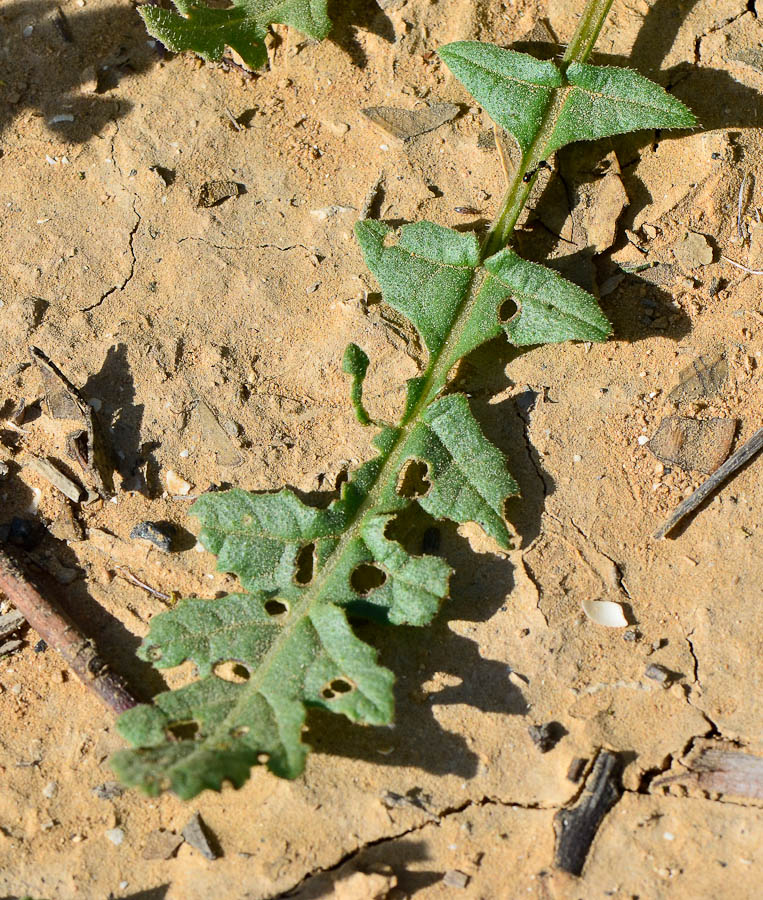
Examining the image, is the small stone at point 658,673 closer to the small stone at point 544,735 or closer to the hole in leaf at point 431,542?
the small stone at point 544,735

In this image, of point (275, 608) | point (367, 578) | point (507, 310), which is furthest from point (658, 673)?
point (507, 310)

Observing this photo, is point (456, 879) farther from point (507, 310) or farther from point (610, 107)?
point (610, 107)

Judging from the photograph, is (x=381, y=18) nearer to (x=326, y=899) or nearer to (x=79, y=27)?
(x=79, y=27)

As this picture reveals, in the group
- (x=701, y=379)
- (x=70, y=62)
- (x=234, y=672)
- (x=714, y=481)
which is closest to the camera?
(x=234, y=672)

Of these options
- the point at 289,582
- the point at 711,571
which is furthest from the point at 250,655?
the point at 711,571

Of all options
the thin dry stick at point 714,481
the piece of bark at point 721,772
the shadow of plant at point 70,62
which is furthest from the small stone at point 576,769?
the shadow of plant at point 70,62

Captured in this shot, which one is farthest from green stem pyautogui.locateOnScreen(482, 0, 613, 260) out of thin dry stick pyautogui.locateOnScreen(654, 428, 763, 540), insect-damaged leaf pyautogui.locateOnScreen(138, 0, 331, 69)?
thin dry stick pyautogui.locateOnScreen(654, 428, 763, 540)
